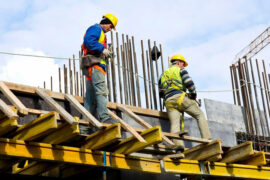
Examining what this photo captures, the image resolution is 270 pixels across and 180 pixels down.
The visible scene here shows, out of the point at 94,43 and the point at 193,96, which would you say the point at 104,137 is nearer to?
the point at 94,43

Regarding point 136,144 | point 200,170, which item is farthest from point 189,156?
point 136,144

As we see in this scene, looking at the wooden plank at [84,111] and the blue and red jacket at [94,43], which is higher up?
the blue and red jacket at [94,43]

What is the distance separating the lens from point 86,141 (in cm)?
743

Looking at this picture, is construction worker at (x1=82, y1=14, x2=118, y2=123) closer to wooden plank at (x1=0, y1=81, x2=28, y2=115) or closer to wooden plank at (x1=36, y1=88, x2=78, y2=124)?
wooden plank at (x1=36, y1=88, x2=78, y2=124)

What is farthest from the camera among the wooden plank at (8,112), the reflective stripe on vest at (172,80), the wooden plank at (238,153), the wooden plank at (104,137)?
the reflective stripe on vest at (172,80)

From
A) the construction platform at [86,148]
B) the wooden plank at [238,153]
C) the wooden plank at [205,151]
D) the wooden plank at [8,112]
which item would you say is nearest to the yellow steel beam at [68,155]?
the construction platform at [86,148]

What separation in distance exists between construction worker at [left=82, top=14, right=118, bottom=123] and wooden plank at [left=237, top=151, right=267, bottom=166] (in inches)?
131

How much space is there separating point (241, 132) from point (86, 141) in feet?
21.9

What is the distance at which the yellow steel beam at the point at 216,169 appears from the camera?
324 inches

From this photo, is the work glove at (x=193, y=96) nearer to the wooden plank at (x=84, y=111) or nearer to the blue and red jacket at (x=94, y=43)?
the blue and red jacket at (x=94, y=43)

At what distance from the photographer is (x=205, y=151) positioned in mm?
8617

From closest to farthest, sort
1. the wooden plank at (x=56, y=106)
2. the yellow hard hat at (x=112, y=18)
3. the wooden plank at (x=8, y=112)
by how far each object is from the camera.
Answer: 1. the wooden plank at (x=8, y=112)
2. the wooden plank at (x=56, y=106)
3. the yellow hard hat at (x=112, y=18)

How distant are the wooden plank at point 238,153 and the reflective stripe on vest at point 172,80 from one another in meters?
A: 1.52

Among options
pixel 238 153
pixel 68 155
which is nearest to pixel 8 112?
pixel 68 155
